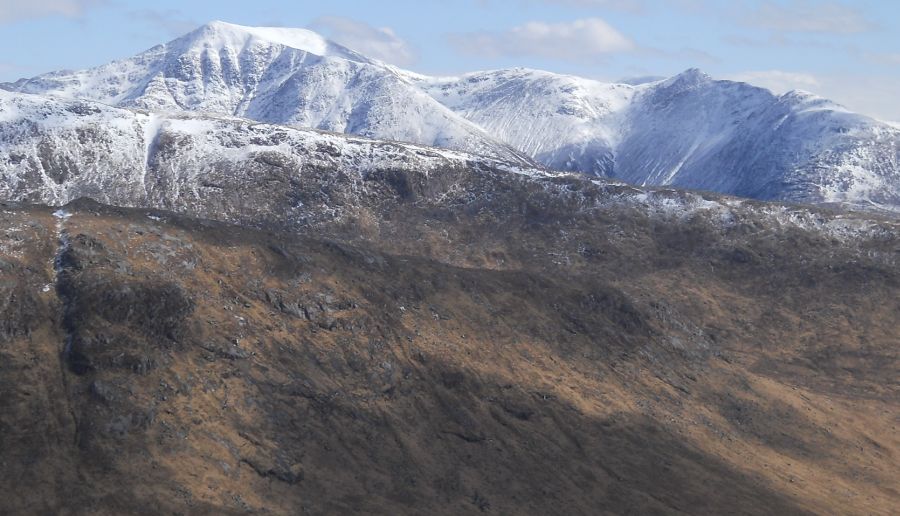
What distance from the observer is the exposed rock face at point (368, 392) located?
9800 cm

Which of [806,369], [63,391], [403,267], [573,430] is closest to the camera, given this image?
[63,391]

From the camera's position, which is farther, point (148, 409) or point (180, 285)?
point (180, 285)

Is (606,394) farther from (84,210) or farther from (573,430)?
(84,210)

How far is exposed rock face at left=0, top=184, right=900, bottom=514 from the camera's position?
98.0 m

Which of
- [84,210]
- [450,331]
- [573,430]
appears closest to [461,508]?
[573,430]

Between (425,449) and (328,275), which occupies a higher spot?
(328,275)

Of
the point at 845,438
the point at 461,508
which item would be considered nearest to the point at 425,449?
the point at 461,508

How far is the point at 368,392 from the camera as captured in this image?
11681 centimetres

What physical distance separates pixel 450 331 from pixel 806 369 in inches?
2410

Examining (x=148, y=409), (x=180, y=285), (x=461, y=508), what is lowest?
(x=461, y=508)

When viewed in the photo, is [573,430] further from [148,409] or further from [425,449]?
[148,409]

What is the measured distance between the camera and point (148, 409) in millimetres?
100312

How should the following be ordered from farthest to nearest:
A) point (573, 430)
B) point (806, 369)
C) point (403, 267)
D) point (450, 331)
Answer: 1. point (806, 369)
2. point (403, 267)
3. point (450, 331)
4. point (573, 430)

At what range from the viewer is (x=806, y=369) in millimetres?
164500
